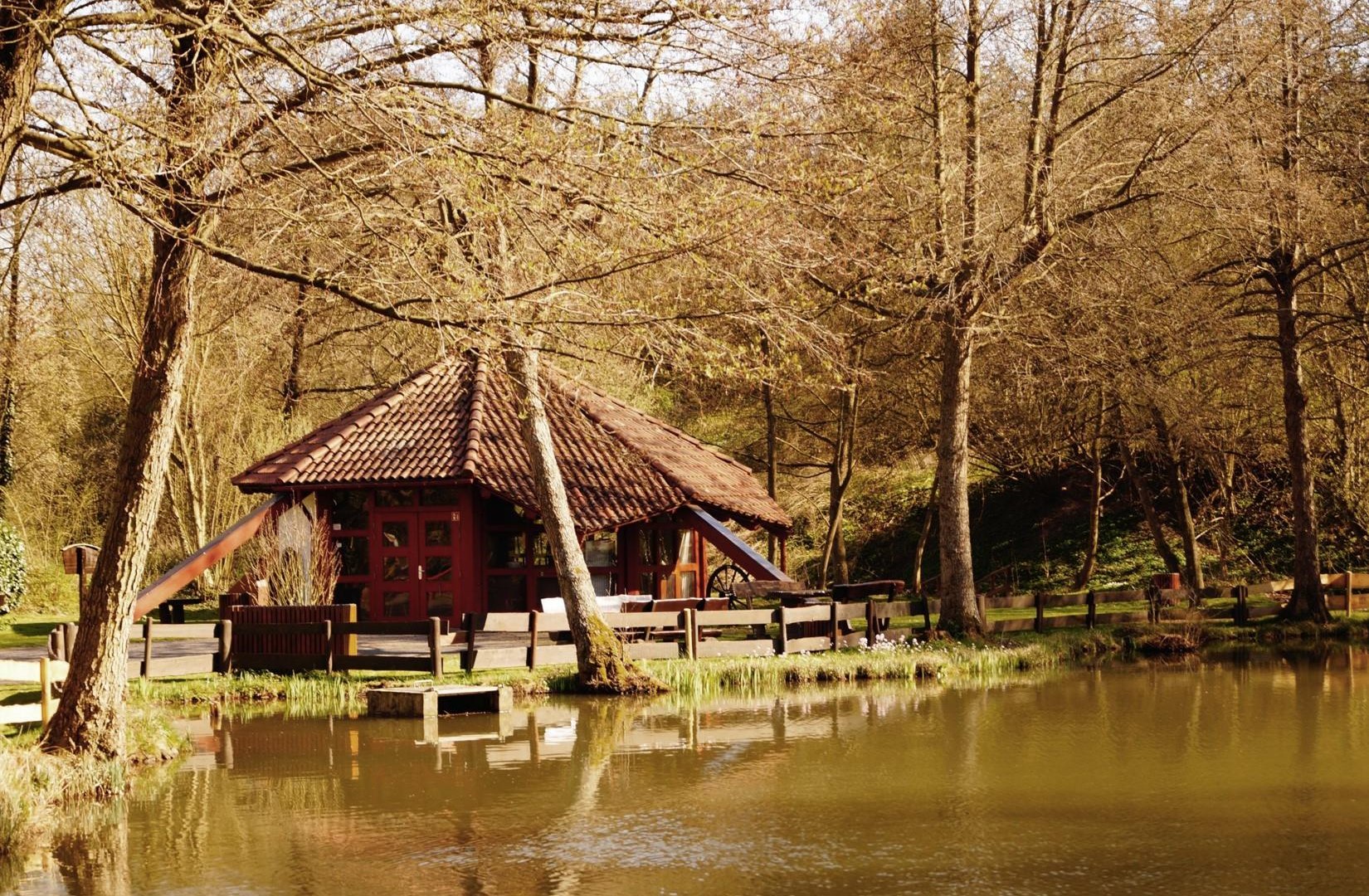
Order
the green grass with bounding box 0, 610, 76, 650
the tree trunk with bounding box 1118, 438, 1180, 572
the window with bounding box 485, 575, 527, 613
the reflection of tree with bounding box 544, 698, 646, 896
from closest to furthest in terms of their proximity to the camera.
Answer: the reflection of tree with bounding box 544, 698, 646, 896 → the green grass with bounding box 0, 610, 76, 650 → the window with bounding box 485, 575, 527, 613 → the tree trunk with bounding box 1118, 438, 1180, 572

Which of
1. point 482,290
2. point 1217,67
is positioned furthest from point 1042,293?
point 482,290

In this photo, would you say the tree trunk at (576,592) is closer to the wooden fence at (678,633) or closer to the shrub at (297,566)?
the wooden fence at (678,633)

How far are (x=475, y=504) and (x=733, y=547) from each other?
4734 millimetres

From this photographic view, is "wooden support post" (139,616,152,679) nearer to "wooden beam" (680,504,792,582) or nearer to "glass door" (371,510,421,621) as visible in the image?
"glass door" (371,510,421,621)

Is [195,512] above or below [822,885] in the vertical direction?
above

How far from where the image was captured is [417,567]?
85.2 feet

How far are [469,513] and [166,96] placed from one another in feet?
50.0

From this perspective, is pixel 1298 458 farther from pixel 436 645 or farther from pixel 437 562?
pixel 436 645

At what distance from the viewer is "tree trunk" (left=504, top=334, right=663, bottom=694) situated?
1812 centimetres

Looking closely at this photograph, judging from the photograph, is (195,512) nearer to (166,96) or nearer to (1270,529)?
(166,96)

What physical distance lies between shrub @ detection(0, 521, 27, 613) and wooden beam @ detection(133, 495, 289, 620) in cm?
636

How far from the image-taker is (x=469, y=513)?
2588 centimetres

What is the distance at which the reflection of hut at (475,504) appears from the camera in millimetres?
25547

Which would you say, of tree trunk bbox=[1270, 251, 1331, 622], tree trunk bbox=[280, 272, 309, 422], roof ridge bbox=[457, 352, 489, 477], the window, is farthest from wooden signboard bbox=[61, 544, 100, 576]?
tree trunk bbox=[1270, 251, 1331, 622]
